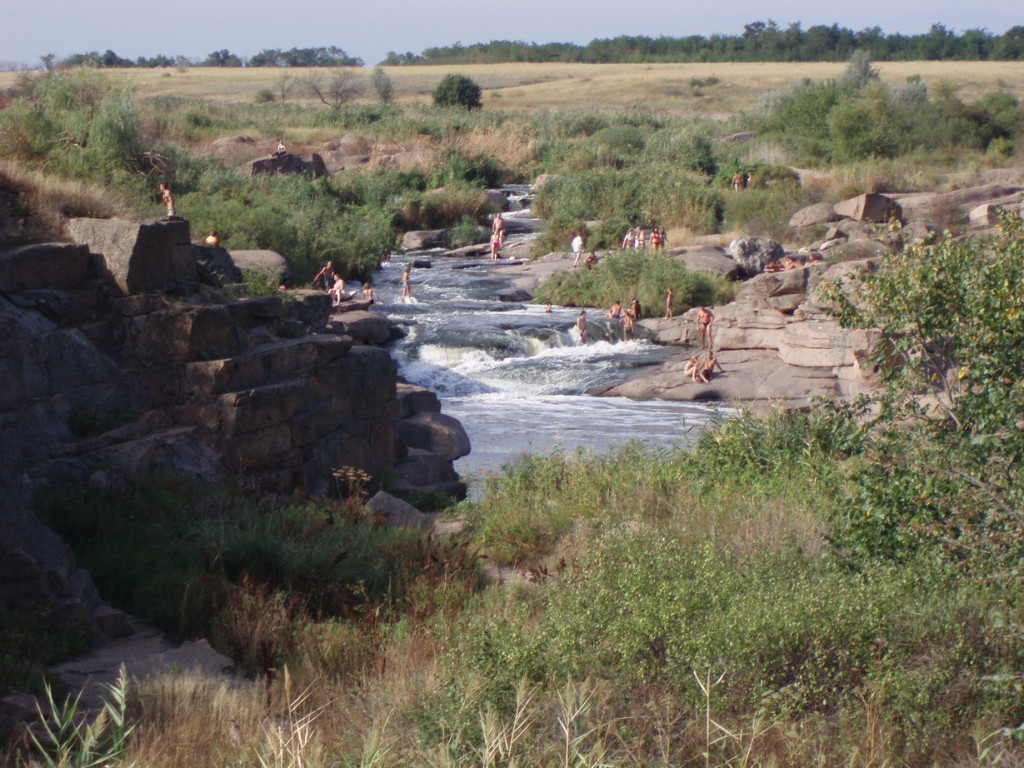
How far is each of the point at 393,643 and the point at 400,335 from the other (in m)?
16.1

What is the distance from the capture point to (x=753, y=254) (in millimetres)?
26594

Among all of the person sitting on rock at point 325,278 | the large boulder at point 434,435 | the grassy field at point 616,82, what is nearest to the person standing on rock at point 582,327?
the person sitting on rock at point 325,278

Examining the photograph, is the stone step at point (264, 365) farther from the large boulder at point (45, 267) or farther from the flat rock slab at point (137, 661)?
the flat rock slab at point (137, 661)

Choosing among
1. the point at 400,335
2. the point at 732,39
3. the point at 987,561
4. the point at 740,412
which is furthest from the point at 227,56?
the point at 987,561

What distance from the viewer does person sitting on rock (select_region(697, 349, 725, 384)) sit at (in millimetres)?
19547

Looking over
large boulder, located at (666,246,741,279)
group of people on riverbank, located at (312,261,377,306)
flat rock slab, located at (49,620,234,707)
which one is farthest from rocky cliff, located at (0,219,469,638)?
large boulder, located at (666,246,741,279)

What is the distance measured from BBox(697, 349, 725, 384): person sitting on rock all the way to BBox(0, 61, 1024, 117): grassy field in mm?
50090

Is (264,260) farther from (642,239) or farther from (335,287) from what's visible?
(642,239)

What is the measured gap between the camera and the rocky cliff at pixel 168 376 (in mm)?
9062

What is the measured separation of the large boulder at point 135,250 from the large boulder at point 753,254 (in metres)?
17.8

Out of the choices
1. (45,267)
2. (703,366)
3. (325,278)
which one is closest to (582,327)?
(703,366)

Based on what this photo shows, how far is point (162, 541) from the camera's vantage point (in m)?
7.90

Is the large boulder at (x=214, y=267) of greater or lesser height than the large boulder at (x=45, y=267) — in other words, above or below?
below

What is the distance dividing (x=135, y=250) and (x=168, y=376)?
1.39m
